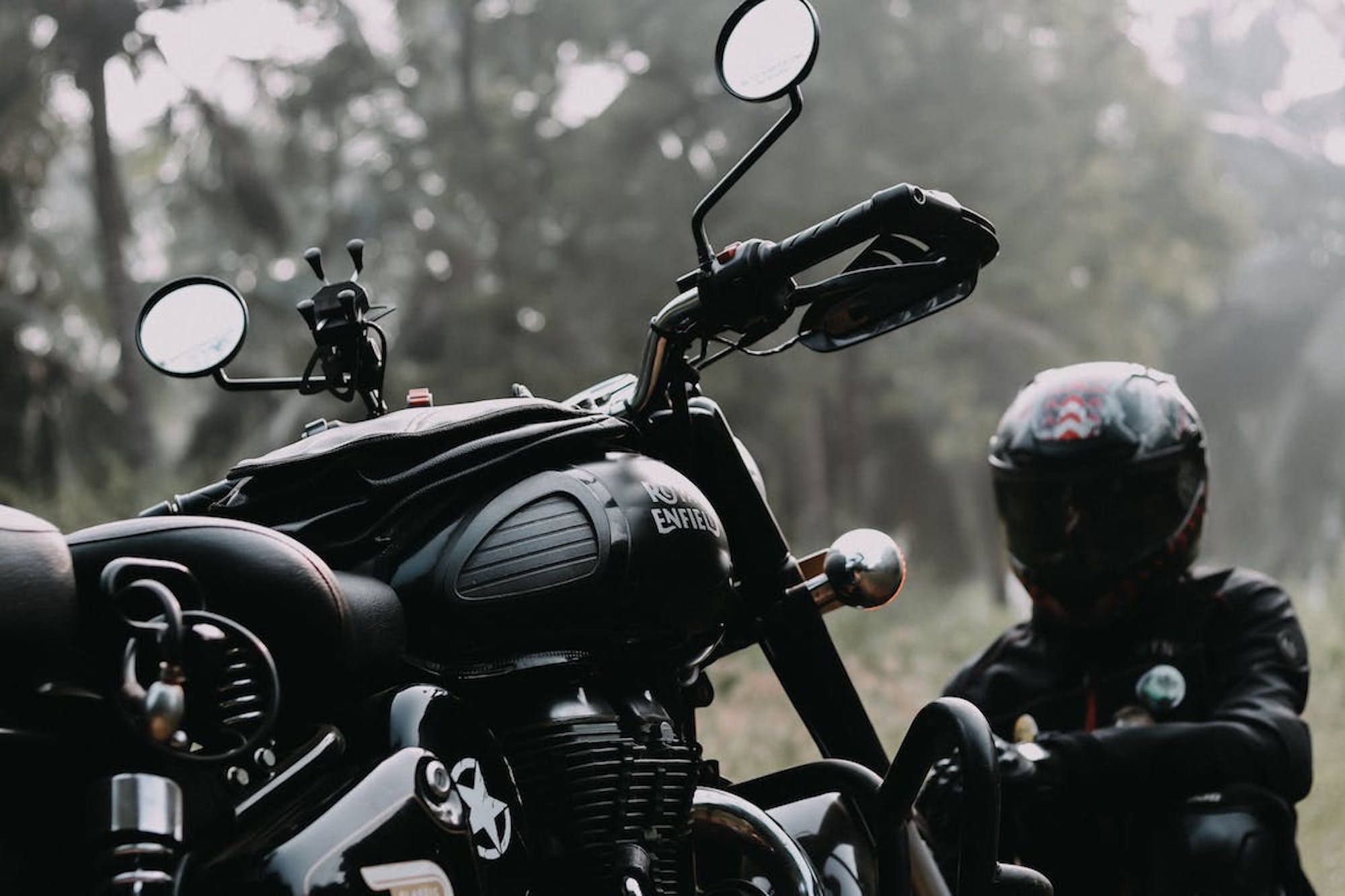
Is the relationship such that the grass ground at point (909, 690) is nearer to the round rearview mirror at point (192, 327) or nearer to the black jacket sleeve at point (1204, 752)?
the black jacket sleeve at point (1204, 752)

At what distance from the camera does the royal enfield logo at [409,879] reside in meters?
1.76

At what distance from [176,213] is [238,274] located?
90.1 inches

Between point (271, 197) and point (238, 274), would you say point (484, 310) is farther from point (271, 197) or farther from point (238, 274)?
point (238, 274)

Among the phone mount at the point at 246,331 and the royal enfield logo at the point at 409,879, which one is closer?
the royal enfield logo at the point at 409,879

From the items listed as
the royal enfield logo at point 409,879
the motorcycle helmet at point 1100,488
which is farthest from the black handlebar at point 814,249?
the motorcycle helmet at point 1100,488

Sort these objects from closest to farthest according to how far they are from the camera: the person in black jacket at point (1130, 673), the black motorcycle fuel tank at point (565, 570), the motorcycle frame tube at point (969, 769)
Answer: the black motorcycle fuel tank at point (565, 570) < the motorcycle frame tube at point (969, 769) < the person in black jacket at point (1130, 673)

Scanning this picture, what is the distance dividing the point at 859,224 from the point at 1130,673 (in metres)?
2.06

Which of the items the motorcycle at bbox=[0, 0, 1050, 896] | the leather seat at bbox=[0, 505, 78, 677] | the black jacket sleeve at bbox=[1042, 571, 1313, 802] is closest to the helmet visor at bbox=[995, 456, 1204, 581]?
the black jacket sleeve at bbox=[1042, 571, 1313, 802]

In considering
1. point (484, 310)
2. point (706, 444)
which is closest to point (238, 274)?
point (484, 310)

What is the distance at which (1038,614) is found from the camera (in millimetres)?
4309

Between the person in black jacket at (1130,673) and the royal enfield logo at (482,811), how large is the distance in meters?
1.55

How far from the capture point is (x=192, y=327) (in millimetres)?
2779

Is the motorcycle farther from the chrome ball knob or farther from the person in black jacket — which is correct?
the person in black jacket

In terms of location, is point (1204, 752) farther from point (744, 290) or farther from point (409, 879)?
point (409, 879)
